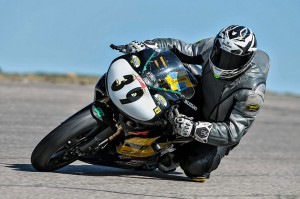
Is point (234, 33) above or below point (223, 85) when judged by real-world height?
above

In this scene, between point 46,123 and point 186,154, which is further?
point 46,123

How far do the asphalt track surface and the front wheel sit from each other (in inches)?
4.6

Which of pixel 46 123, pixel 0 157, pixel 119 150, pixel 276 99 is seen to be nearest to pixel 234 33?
pixel 119 150

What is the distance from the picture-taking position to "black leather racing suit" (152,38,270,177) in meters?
6.77

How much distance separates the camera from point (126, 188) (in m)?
6.27

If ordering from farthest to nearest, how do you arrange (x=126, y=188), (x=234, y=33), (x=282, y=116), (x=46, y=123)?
(x=282, y=116) < (x=46, y=123) < (x=234, y=33) < (x=126, y=188)

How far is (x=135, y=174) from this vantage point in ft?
24.0

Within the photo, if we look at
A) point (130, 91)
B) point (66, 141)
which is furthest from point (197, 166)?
point (66, 141)

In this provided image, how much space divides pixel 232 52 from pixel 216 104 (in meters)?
0.63

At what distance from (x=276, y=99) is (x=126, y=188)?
16.6 meters

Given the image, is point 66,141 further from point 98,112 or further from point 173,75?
point 173,75

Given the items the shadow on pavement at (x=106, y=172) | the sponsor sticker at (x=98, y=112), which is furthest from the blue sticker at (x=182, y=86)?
the shadow on pavement at (x=106, y=172)

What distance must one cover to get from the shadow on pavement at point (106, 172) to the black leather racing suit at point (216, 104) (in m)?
0.29

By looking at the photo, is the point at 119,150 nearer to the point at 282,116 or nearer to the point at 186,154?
the point at 186,154
